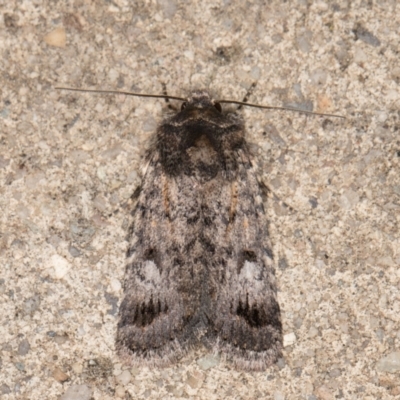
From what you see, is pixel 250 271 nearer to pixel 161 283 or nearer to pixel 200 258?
pixel 200 258

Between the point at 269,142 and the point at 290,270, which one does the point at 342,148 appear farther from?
the point at 290,270

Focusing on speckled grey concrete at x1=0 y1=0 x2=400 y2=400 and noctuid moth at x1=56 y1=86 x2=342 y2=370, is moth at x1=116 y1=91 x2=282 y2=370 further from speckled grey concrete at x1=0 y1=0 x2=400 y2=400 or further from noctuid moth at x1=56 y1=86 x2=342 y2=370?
speckled grey concrete at x1=0 y1=0 x2=400 y2=400

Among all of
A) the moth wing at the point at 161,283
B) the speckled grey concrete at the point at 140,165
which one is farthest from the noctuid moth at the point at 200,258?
the speckled grey concrete at the point at 140,165

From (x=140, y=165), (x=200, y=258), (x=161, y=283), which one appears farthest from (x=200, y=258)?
(x=140, y=165)

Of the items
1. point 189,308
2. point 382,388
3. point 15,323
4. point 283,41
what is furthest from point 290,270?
point 15,323

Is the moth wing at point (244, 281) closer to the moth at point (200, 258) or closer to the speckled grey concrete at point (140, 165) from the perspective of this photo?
the moth at point (200, 258)

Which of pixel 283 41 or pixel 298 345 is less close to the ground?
pixel 283 41

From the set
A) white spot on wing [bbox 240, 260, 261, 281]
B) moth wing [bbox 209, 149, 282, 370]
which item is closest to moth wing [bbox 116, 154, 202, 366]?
moth wing [bbox 209, 149, 282, 370]
